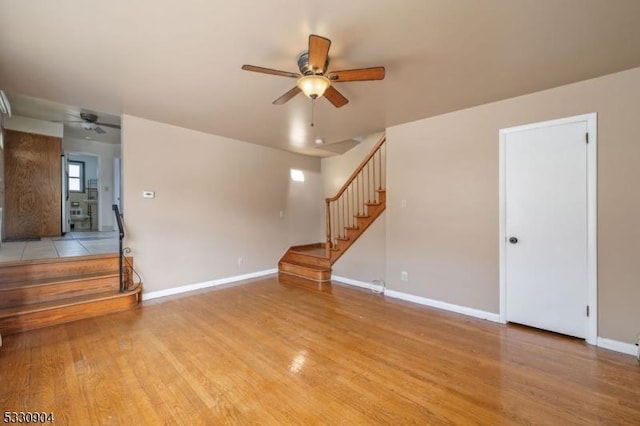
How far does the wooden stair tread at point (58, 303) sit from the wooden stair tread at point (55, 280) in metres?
0.22

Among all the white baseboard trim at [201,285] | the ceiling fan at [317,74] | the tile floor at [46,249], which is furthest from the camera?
the white baseboard trim at [201,285]

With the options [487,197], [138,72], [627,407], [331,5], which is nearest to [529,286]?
[487,197]

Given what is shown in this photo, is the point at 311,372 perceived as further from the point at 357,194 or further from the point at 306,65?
the point at 357,194

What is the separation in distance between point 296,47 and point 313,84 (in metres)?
0.32

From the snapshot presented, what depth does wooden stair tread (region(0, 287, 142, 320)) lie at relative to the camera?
2.91 metres

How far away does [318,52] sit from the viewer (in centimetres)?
191

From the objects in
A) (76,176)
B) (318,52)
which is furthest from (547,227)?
(76,176)

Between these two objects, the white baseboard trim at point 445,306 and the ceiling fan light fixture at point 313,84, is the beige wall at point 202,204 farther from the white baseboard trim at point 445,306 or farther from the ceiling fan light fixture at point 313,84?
the ceiling fan light fixture at point 313,84

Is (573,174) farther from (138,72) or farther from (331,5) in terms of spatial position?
(138,72)

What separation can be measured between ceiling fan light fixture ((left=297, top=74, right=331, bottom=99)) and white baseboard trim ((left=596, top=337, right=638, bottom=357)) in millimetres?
3507

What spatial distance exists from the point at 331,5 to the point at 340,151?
4.68m

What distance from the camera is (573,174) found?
280 centimetres

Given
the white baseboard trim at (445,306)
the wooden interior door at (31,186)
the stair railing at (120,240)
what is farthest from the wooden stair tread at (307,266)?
the wooden interior door at (31,186)

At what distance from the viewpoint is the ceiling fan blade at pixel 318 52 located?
178 cm
